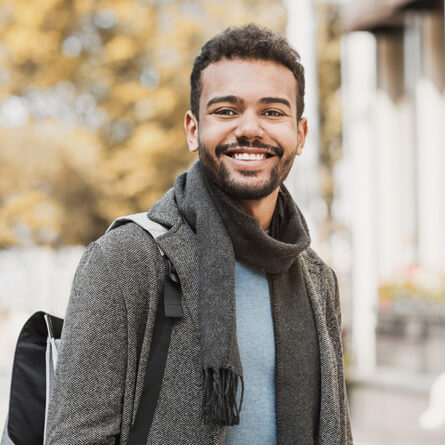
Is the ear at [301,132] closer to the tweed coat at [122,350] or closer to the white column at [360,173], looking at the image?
the tweed coat at [122,350]

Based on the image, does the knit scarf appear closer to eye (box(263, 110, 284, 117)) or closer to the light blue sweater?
the light blue sweater

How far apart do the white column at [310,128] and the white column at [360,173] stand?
123 centimetres

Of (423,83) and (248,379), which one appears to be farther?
Answer: (423,83)

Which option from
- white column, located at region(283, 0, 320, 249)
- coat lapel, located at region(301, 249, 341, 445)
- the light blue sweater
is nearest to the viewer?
the light blue sweater

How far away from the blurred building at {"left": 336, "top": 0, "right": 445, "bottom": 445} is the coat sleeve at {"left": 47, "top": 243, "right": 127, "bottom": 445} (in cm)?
655

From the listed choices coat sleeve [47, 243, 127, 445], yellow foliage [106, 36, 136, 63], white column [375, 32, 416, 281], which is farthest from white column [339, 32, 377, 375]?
coat sleeve [47, 243, 127, 445]

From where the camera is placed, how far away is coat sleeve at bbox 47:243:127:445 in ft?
5.92

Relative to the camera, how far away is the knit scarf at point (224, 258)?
6.19 feet

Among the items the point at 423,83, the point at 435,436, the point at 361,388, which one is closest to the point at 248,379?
the point at 435,436

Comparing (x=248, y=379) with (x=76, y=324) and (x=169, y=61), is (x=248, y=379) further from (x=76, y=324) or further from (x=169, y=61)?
(x=169, y=61)

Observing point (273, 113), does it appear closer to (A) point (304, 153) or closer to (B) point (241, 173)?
(B) point (241, 173)

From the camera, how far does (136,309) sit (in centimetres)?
187

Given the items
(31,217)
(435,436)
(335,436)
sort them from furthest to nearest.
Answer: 1. (31,217)
2. (435,436)
3. (335,436)

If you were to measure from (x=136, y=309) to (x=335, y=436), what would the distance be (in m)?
0.72
